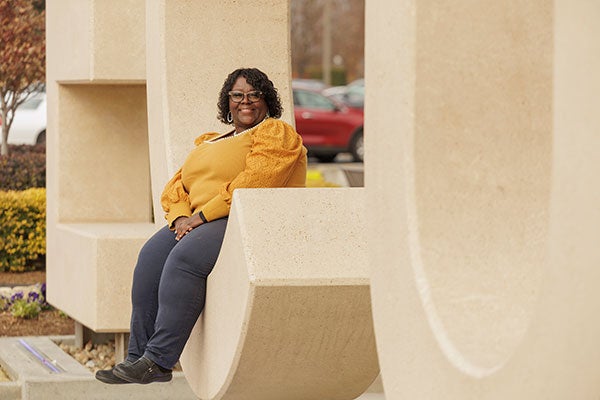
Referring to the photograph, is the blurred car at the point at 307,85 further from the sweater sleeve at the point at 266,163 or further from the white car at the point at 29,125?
the sweater sleeve at the point at 266,163

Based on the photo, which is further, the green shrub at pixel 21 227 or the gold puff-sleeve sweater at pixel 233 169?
the green shrub at pixel 21 227

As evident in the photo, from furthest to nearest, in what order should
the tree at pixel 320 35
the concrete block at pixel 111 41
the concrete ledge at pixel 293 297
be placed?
the tree at pixel 320 35 → the concrete block at pixel 111 41 → the concrete ledge at pixel 293 297

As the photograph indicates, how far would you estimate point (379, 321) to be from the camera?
4.31 meters

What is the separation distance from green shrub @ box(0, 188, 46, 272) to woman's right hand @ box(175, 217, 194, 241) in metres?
4.81

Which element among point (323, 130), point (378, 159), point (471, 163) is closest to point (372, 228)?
point (378, 159)

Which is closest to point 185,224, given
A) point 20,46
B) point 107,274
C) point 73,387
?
point 73,387

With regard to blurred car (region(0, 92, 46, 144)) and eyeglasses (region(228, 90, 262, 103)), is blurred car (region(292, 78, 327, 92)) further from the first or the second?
eyeglasses (region(228, 90, 262, 103))

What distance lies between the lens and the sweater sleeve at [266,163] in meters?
6.09

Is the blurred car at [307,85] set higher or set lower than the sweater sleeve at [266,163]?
higher

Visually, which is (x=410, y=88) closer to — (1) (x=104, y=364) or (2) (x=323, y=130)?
(1) (x=104, y=364)

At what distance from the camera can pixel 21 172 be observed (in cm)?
1177

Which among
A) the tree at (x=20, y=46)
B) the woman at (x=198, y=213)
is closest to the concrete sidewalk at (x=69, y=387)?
the woman at (x=198, y=213)

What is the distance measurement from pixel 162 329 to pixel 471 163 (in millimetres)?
2438

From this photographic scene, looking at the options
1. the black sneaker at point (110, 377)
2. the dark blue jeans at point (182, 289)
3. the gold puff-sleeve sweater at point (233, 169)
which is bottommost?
the black sneaker at point (110, 377)
